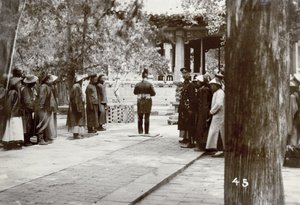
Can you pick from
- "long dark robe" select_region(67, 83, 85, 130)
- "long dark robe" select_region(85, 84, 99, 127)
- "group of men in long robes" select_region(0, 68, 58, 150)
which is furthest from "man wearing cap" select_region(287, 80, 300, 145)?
"long dark robe" select_region(85, 84, 99, 127)

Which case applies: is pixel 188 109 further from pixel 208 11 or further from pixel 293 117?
pixel 208 11

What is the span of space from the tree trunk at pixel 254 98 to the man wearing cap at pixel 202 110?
23.6 feet

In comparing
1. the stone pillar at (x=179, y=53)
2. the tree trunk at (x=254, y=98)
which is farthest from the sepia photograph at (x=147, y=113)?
the stone pillar at (x=179, y=53)

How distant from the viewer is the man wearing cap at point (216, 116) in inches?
432

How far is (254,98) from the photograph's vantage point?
14.1ft

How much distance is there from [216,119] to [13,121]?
502 centimetres

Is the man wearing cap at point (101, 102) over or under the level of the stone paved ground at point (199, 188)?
over

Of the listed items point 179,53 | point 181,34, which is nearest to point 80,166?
point 179,53

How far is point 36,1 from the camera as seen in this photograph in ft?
33.5

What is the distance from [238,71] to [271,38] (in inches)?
15.9

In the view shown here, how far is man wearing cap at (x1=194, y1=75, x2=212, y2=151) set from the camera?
11617 mm

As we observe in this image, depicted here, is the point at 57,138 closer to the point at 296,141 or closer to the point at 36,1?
the point at 36,1

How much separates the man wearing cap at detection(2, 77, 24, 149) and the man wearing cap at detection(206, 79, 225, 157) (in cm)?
473

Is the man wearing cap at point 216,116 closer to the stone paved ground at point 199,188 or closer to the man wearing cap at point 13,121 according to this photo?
the stone paved ground at point 199,188
